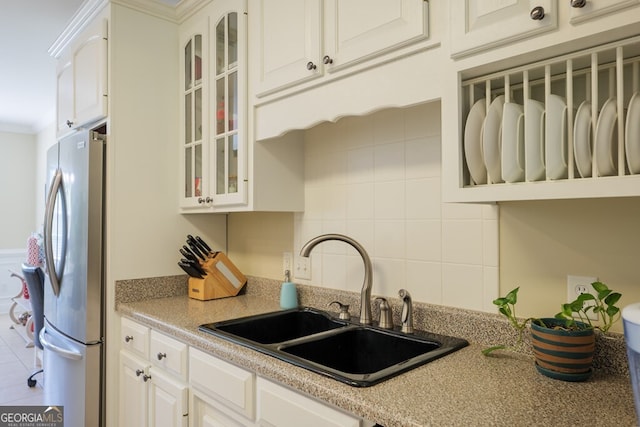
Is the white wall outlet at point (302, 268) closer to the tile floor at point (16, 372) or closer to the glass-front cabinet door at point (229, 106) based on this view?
the glass-front cabinet door at point (229, 106)

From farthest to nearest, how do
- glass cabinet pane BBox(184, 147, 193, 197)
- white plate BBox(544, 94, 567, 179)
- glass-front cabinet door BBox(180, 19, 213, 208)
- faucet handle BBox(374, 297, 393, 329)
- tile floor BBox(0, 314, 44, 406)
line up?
1. tile floor BBox(0, 314, 44, 406)
2. glass cabinet pane BBox(184, 147, 193, 197)
3. glass-front cabinet door BBox(180, 19, 213, 208)
4. faucet handle BBox(374, 297, 393, 329)
5. white plate BBox(544, 94, 567, 179)

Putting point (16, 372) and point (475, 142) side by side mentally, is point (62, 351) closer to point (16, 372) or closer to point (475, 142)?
Answer: point (16, 372)

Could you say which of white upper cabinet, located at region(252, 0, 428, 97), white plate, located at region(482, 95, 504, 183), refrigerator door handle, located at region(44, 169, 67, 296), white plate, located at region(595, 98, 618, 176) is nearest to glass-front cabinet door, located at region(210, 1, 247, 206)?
white upper cabinet, located at region(252, 0, 428, 97)

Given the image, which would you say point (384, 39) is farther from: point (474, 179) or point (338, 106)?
point (474, 179)

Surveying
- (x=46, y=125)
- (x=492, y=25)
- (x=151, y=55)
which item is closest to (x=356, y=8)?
(x=492, y=25)

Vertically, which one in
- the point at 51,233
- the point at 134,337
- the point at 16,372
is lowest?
the point at 16,372

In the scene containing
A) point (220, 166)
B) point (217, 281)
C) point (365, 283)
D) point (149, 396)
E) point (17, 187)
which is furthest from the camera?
Result: point (17, 187)

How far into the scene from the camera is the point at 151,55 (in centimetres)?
217

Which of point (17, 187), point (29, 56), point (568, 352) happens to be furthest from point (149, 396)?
point (17, 187)

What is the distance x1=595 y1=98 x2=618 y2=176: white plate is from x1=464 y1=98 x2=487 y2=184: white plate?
0.26 meters

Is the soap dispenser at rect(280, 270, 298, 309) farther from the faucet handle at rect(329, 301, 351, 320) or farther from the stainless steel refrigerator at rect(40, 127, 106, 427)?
the stainless steel refrigerator at rect(40, 127, 106, 427)

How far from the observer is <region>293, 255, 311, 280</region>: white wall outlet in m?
1.95

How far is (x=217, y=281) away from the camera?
6.97 ft

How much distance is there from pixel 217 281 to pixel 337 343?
872 millimetres
